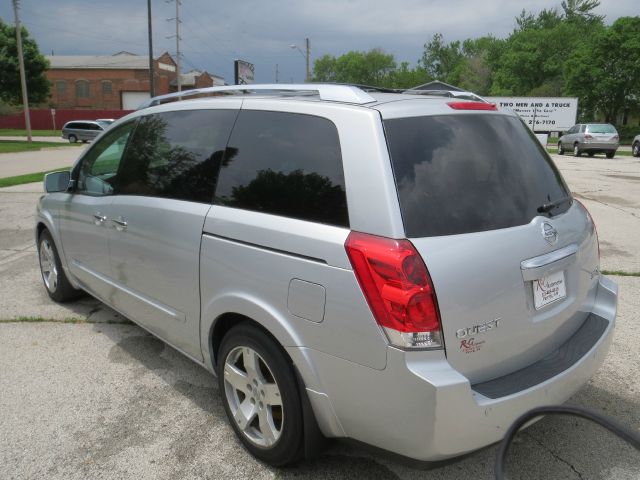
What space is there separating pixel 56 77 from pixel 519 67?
211ft

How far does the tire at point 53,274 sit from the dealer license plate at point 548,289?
13.0 feet

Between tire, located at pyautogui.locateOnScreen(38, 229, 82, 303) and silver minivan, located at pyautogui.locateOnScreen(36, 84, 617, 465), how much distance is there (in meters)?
2.03

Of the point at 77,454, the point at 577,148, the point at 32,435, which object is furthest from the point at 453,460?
the point at 577,148

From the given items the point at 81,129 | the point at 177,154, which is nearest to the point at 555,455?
the point at 177,154

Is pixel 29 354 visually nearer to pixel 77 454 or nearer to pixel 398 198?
pixel 77 454

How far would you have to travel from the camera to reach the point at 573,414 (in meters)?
1.67

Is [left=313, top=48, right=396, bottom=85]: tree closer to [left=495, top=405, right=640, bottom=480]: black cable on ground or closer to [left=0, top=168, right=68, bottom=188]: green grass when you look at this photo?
[left=0, top=168, right=68, bottom=188]: green grass

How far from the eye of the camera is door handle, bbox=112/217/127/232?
3494 mm

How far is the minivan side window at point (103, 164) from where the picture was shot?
388 centimetres

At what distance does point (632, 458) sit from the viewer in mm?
2516

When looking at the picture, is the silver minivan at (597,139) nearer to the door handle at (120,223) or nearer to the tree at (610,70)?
the tree at (610,70)

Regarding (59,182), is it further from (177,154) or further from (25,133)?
(25,133)

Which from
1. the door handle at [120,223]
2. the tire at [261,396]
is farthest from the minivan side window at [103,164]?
the tire at [261,396]

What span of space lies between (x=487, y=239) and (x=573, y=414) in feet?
2.54
